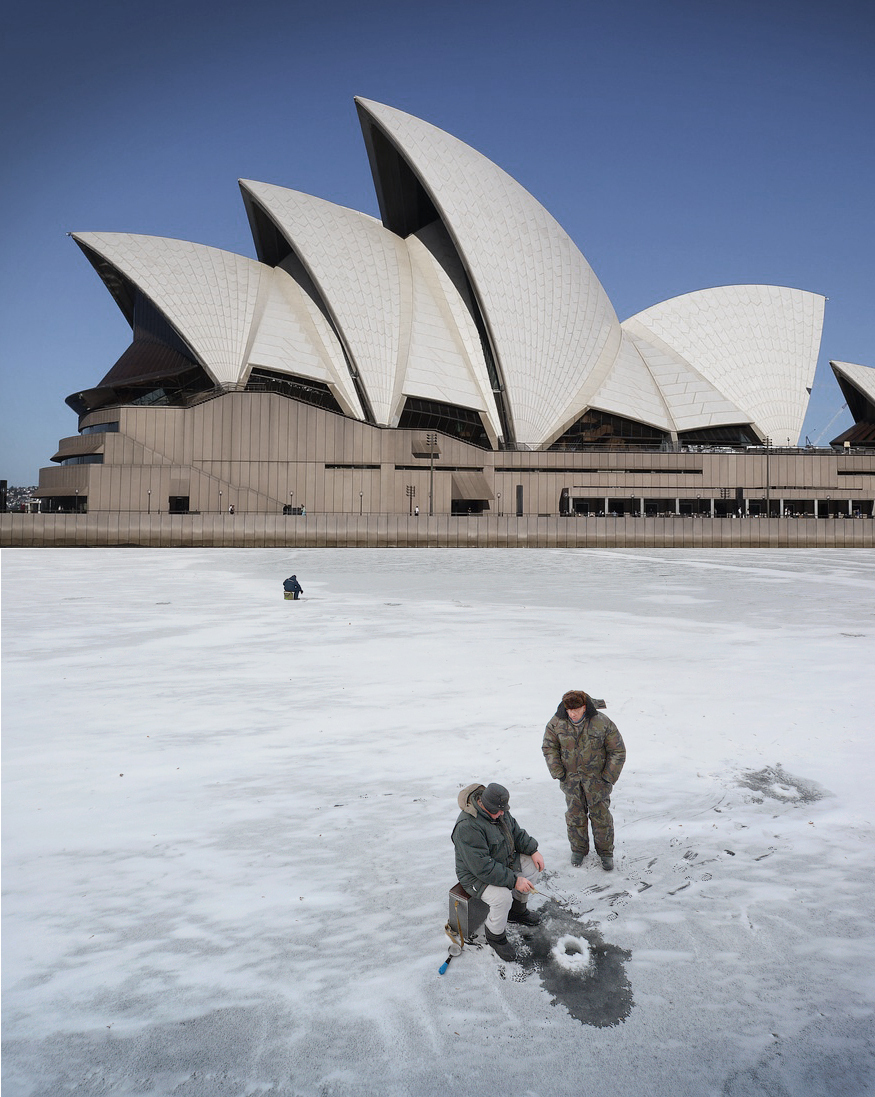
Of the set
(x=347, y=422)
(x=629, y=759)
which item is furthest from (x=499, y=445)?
(x=629, y=759)

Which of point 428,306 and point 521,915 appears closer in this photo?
point 521,915

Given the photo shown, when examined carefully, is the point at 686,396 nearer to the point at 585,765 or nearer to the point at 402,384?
the point at 402,384

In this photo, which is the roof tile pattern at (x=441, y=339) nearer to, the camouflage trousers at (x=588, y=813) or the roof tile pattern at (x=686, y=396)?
the roof tile pattern at (x=686, y=396)

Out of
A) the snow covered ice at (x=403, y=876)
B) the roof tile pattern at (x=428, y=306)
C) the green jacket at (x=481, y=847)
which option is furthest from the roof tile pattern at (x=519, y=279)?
the green jacket at (x=481, y=847)

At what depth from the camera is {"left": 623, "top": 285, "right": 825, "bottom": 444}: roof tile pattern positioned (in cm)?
5825

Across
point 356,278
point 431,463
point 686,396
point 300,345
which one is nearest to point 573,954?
point 431,463

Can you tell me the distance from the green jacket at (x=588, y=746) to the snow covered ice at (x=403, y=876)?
20.7 inches

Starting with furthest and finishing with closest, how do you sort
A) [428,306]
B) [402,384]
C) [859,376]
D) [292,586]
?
1. [859,376]
2. [428,306]
3. [402,384]
4. [292,586]

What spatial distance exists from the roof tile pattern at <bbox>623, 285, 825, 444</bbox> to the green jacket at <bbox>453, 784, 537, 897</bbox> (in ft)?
198

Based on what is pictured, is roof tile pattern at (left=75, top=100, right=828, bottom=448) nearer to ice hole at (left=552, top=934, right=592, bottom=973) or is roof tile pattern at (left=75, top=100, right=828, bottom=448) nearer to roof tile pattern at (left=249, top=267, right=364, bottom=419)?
roof tile pattern at (left=249, top=267, right=364, bottom=419)

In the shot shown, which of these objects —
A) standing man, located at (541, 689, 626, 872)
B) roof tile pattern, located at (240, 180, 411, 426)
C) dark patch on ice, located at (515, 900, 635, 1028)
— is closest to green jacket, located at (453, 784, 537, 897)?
dark patch on ice, located at (515, 900, 635, 1028)

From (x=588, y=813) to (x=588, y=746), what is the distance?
43cm

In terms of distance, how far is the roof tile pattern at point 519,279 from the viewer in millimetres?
48531

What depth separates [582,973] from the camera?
302 cm
